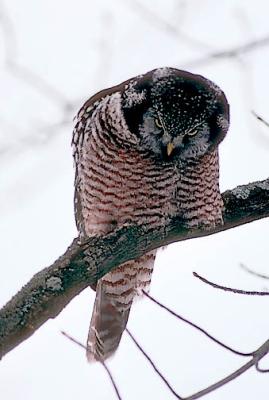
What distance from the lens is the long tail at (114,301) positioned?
5191 mm

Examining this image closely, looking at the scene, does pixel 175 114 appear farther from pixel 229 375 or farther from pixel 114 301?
pixel 229 375

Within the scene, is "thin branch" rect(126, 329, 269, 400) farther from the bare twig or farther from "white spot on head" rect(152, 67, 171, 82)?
"white spot on head" rect(152, 67, 171, 82)

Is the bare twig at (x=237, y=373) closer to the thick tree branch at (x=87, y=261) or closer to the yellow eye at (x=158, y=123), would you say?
the thick tree branch at (x=87, y=261)

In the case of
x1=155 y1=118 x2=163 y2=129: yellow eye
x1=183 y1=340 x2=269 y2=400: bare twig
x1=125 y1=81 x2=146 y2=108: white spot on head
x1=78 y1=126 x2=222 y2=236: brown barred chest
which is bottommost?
x1=183 y1=340 x2=269 y2=400: bare twig

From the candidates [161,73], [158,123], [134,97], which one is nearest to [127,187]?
[158,123]

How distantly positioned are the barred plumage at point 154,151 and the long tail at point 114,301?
1.69 feet

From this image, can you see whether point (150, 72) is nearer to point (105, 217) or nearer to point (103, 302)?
point (105, 217)

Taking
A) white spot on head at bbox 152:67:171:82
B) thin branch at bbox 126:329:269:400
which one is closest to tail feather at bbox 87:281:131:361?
white spot on head at bbox 152:67:171:82

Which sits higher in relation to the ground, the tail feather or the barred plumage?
the barred plumage

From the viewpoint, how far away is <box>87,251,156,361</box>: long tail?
519cm

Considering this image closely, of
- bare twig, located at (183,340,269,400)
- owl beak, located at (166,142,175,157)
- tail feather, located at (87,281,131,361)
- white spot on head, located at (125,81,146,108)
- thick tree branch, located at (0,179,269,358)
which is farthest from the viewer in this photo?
tail feather, located at (87,281,131,361)

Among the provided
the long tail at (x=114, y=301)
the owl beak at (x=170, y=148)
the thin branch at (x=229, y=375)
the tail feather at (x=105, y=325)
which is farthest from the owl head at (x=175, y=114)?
the thin branch at (x=229, y=375)

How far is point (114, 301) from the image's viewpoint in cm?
527

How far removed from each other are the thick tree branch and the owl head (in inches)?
15.3
